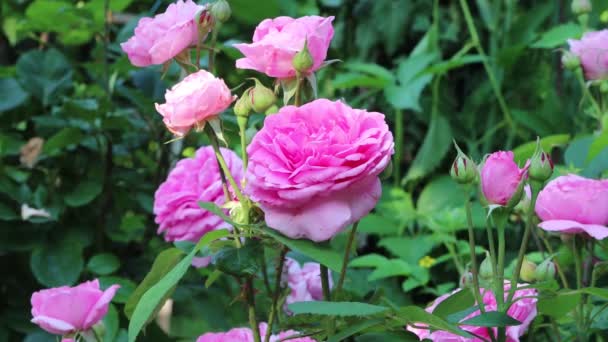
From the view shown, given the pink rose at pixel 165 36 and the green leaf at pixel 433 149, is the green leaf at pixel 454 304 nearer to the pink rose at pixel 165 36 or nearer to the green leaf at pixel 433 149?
the pink rose at pixel 165 36

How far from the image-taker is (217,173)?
0.72 m

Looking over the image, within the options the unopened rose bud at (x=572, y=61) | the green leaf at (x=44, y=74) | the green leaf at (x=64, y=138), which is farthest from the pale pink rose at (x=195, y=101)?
the green leaf at (x=44, y=74)

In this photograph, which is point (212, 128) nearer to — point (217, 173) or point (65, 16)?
point (217, 173)

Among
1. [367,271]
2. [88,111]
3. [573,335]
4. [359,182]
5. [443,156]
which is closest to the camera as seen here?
[359,182]

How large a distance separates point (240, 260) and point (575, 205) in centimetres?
23

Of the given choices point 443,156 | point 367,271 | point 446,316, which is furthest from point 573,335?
point 443,156

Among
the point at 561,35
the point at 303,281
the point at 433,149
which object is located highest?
the point at 561,35

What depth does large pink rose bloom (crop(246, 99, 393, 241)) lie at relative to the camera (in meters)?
0.50

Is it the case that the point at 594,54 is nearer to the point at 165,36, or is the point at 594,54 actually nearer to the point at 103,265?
the point at 165,36

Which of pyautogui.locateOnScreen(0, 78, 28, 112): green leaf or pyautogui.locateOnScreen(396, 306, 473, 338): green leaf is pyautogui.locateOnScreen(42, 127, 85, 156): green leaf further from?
pyautogui.locateOnScreen(396, 306, 473, 338): green leaf

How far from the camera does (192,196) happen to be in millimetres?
712

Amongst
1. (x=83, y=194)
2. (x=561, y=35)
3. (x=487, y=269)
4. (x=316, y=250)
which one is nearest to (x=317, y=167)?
(x=316, y=250)

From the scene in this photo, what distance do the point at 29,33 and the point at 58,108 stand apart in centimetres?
30

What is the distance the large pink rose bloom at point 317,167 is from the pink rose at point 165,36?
0.36 feet
